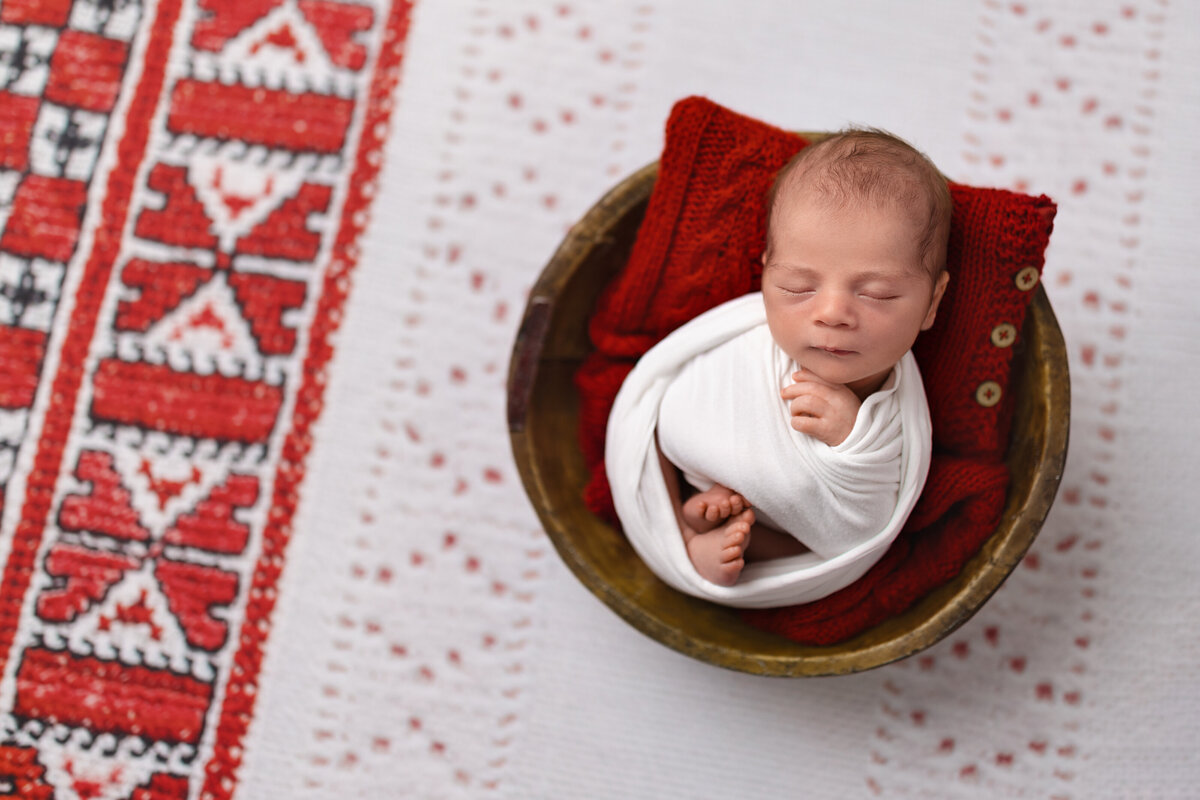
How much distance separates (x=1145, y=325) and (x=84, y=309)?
41.0 inches

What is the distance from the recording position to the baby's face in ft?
2.15

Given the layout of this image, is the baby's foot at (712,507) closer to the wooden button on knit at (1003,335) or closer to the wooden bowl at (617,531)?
the wooden bowl at (617,531)

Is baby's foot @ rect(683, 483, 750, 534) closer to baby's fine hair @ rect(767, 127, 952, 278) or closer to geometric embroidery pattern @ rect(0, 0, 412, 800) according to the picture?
baby's fine hair @ rect(767, 127, 952, 278)

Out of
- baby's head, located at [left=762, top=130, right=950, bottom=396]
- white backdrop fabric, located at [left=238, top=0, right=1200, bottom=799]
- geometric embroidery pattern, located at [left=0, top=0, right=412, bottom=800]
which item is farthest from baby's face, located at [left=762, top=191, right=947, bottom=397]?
geometric embroidery pattern, located at [left=0, top=0, right=412, bottom=800]

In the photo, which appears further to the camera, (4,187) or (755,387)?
(4,187)

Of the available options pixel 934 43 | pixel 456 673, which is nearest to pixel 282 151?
pixel 456 673

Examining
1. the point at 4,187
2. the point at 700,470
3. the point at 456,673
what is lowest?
the point at 456,673

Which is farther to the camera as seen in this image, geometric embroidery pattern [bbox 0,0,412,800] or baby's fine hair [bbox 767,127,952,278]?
geometric embroidery pattern [bbox 0,0,412,800]

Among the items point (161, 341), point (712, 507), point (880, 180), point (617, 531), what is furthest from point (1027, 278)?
point (161, 341)

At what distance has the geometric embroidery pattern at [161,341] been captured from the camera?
2.97 ft

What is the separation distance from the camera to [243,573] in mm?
918

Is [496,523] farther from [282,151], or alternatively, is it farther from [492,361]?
[282,151]

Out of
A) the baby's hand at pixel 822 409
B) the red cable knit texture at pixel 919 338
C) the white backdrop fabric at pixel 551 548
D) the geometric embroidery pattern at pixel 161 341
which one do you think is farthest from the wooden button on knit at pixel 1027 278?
the geometric embroidery pattern at pixel 161 341

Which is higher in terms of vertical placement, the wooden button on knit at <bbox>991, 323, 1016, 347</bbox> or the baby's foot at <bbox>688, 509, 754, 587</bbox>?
the wooden button on knit at <bbox>991, 323, 1016, 347</bbox>
